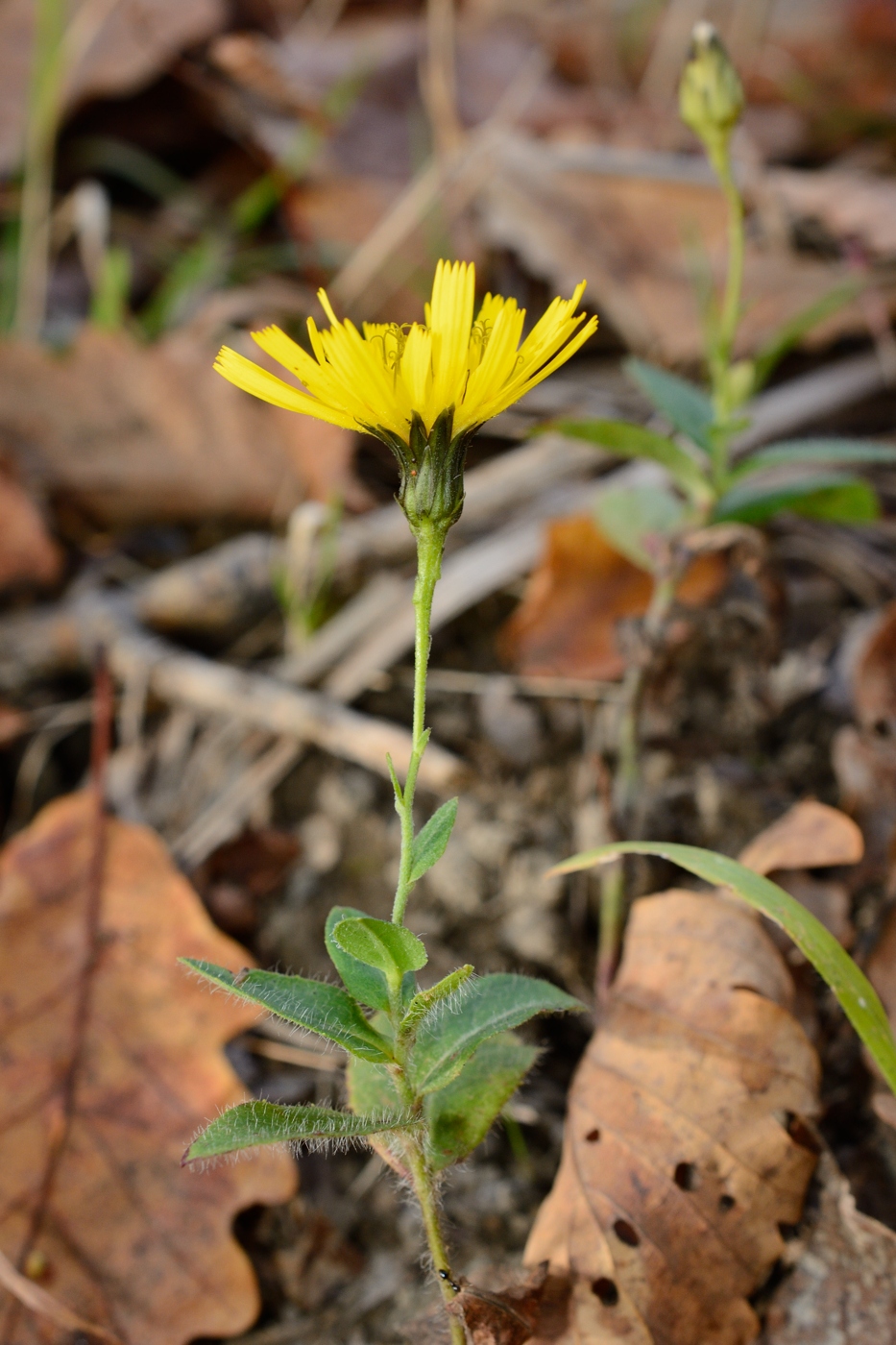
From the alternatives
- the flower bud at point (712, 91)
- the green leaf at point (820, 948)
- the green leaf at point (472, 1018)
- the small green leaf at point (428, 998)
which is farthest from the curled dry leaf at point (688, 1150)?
the flower bud at point (712, 91)

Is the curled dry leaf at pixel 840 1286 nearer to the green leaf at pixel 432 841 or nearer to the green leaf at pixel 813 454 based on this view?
the green leaf at pixel 432 841

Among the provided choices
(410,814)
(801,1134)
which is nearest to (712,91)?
(410,814)

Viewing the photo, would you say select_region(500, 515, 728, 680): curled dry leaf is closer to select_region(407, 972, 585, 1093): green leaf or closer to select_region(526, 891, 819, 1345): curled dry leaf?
select_region(526, 891, 819, 1345): curled dry leaf

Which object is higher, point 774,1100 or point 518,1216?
point 774,1100

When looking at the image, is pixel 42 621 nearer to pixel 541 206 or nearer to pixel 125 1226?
pixel 125 1226

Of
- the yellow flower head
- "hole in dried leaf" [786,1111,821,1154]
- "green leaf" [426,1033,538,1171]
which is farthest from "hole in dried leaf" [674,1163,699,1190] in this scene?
the yellow flower head

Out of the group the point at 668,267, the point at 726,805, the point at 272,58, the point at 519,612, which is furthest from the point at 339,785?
the point at 272,58
